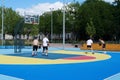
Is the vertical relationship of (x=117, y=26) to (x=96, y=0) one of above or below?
below

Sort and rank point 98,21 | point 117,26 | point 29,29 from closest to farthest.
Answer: point 117,26 < point 98,21 < point 29,29

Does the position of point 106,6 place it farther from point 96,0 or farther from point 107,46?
point 107,46

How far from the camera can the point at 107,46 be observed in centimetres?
4178

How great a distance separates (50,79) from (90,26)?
55.8 meters

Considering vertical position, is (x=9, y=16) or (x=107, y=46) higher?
(x=9, y=16)

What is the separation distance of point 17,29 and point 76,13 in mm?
47508

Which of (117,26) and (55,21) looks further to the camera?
(55,21)

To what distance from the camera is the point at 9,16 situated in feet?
291

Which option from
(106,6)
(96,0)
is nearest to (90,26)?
(106,6)

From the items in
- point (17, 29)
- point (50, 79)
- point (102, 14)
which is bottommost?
point (50, 79)

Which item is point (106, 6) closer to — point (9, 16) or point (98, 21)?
point (98, 21)

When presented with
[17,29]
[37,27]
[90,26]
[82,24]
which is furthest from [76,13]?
[17,29]

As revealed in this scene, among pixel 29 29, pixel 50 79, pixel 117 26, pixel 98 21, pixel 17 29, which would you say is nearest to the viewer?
pixel 50 79

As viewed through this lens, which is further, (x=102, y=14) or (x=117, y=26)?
(x=102, y=14)
